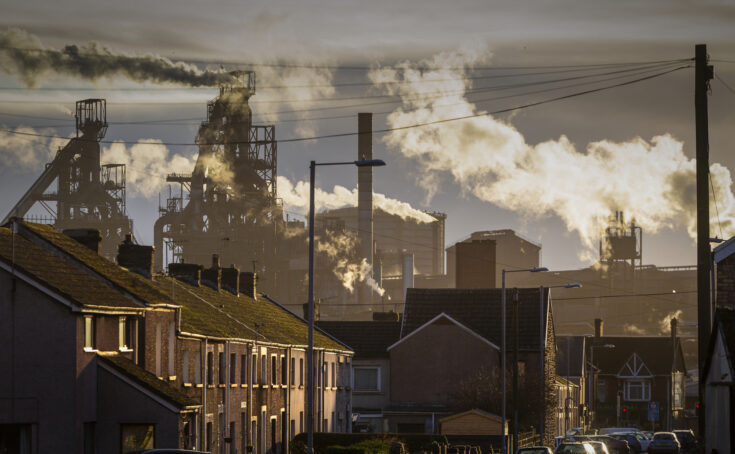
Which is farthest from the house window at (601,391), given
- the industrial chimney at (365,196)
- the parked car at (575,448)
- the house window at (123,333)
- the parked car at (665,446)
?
the house window at (123,333)

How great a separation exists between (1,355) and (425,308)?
48.2 meters

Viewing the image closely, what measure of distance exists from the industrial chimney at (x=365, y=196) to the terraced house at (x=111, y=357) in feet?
282

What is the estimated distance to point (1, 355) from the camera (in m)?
35.2

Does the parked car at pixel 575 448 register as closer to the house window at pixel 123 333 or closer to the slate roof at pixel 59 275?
the house window at pixel 123 333

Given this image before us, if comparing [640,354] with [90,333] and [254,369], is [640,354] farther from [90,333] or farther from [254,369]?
[90,333]

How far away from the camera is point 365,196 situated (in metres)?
150

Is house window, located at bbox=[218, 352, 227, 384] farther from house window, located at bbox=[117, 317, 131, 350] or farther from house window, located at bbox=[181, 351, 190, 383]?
house window, located at bbox=[117, 317, 131, 350]

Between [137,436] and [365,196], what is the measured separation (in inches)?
4443

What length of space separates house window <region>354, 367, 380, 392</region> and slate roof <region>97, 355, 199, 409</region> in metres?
39.7

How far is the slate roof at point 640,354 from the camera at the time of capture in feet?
421

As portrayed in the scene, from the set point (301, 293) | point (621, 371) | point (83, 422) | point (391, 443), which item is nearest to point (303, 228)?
point (301, 293)

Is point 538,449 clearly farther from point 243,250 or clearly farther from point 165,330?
point 243,250

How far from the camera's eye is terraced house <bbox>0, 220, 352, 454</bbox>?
35.3 m

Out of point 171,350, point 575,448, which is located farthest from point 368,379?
point 171,350
